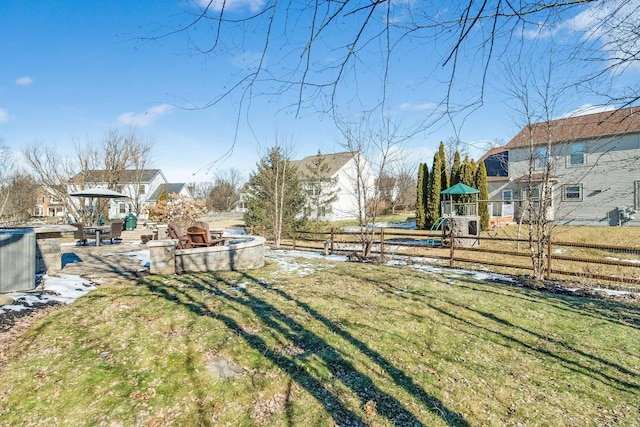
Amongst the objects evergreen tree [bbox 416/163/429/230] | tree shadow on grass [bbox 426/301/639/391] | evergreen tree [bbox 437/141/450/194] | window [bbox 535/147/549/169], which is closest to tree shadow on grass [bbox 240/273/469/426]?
tree shadow on grass [bbox 426/301/639/391]

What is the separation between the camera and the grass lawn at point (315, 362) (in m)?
2.86

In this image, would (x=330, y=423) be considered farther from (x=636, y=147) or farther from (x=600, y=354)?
(x=636, y=147)

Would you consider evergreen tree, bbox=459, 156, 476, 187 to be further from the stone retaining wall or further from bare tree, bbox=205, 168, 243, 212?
bare tree, bbox=205, 168, 243, 212

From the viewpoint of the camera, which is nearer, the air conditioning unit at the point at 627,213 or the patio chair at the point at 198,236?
the patio chair at the point at 198,236

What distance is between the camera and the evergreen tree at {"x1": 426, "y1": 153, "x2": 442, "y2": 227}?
23067 mm

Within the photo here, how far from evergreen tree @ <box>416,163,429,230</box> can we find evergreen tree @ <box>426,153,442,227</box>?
38cm

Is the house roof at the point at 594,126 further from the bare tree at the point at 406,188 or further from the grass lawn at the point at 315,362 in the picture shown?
the bare tree at the point at 406,188

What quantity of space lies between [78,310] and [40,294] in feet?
3.88

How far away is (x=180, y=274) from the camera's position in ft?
23.1

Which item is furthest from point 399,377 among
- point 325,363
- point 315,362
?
point 315,362

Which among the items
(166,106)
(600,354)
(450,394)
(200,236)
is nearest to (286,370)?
(450,394)

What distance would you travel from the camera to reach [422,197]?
24000 millimetres

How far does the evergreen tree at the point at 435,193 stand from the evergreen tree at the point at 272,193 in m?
9.18

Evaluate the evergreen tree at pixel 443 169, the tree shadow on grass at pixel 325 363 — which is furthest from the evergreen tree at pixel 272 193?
the tree shadow on grass at pixel 325 363
